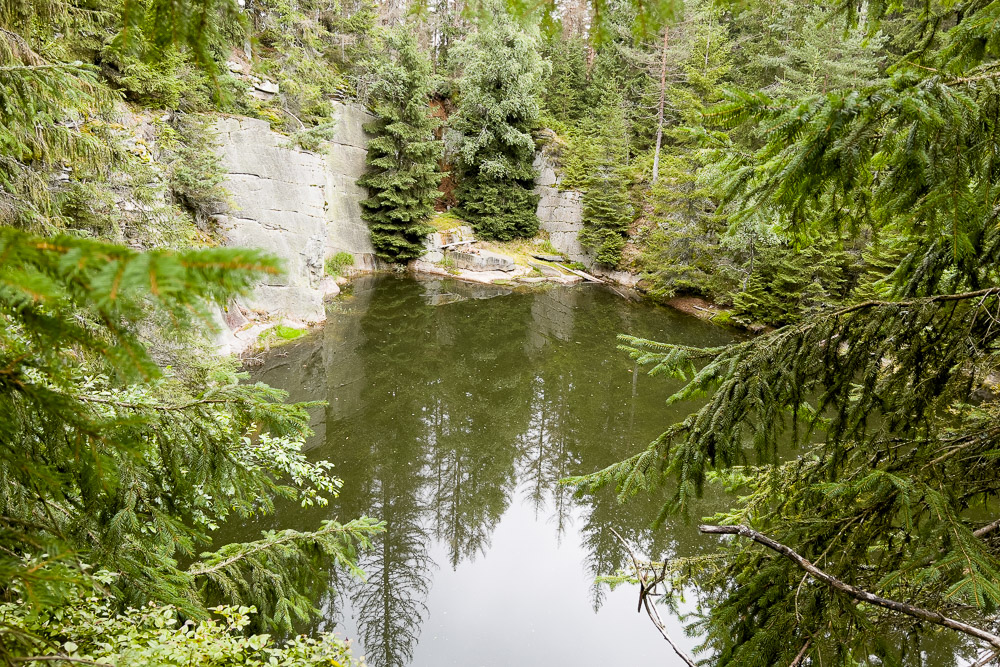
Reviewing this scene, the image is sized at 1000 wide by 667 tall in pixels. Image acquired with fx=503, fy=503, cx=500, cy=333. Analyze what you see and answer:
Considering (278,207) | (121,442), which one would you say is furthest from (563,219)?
(121,442)

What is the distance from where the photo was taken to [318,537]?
10.2 ft

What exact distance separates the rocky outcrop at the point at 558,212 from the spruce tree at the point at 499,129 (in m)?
0.43

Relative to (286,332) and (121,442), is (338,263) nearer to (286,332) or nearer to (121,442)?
(286,332)

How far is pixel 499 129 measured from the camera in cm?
1920

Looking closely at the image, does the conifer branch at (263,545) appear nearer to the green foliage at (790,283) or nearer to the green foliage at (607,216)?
the green foliage at (790,283)

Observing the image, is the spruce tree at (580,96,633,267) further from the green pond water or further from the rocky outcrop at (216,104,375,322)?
the rocky outcrop at (216,104,375,322)

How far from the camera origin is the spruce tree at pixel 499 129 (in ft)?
59.4

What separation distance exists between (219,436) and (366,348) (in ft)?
29.9

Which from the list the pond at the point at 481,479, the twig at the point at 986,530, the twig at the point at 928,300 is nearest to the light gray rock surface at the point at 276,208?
the pond at the point at 481,479

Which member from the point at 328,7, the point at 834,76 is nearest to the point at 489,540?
the point at 834,76

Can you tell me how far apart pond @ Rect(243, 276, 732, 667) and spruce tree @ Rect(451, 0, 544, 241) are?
25.6ft

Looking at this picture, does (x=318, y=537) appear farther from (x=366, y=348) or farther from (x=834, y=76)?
(x=834, y=76)

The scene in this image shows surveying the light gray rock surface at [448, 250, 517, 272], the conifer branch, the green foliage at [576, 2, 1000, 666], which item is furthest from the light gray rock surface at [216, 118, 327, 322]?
the green foliage at [576, 2, 1000, 666]

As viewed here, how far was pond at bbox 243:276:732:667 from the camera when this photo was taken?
5125 millimetres
